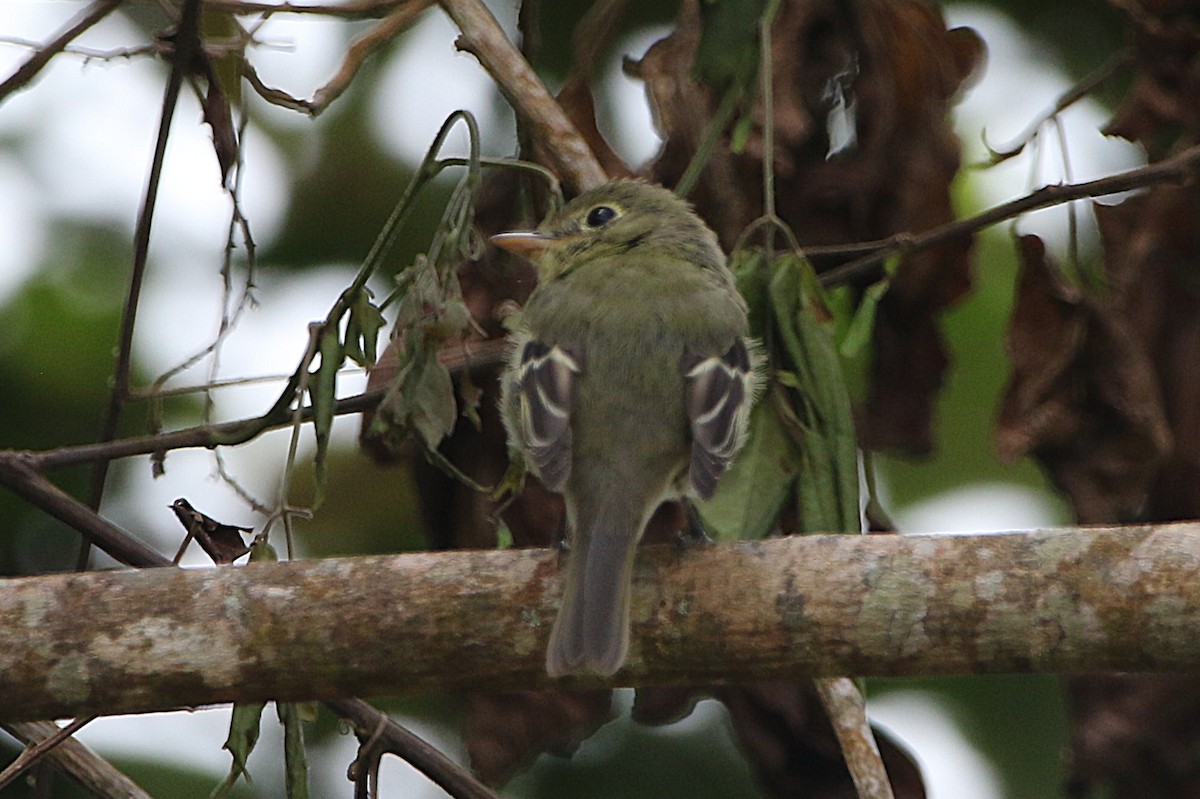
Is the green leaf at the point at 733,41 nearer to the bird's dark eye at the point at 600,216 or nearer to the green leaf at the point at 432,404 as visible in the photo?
the bird's dark eye at the point at 600,216

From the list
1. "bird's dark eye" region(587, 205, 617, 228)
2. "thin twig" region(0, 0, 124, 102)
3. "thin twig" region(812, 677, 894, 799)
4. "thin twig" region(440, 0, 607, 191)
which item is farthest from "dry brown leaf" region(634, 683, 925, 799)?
"thin twig" region(0, 0, 124, 102)

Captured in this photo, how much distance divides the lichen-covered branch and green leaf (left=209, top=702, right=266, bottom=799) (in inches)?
2.4

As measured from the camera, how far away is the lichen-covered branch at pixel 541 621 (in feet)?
10.6

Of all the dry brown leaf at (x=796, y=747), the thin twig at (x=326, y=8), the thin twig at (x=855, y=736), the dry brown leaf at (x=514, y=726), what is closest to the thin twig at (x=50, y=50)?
the thin twig at (x=326, y=8)

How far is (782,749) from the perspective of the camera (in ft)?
13.9

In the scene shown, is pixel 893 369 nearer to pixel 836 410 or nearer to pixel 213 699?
pixel 836 410

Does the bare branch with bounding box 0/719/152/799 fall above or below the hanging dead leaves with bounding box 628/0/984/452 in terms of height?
below

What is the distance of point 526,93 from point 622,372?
0.94 metres

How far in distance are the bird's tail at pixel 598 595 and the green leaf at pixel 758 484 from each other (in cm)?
20

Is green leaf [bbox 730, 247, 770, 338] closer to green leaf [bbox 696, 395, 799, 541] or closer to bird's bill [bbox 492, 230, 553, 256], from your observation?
green leaf [bbox 696, 395, 799, 541]

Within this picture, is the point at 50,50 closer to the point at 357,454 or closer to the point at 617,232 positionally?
the point at 617,232

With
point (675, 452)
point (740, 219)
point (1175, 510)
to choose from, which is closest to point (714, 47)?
point (740, 219)

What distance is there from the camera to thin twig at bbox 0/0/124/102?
432 centimetres

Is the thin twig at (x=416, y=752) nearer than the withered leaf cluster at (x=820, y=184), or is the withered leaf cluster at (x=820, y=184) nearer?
the thin twig at (x=416, y=752)
